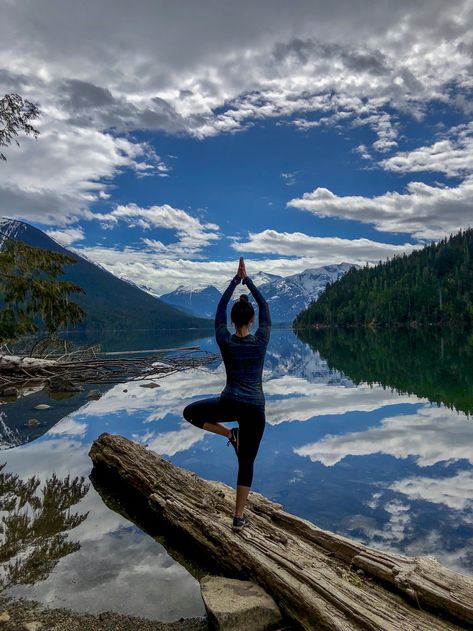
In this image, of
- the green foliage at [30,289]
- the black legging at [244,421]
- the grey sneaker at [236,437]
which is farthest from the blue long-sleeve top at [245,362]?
the green foliage at [30,289]

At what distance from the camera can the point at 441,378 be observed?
1324 inches

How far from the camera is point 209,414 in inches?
302

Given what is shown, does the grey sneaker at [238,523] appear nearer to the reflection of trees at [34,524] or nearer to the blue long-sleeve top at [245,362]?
the blue long-sleeve top at [245,362]

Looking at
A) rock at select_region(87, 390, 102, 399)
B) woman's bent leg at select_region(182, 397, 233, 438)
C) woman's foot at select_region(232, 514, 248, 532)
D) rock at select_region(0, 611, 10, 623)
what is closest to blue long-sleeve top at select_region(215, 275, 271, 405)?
woman's bent leg at select_region(182, 397, 233, 438)

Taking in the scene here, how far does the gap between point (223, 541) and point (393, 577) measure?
2.69 meters

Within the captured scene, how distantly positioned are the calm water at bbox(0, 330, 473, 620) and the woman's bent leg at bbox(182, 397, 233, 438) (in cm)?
258

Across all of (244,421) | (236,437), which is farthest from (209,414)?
(244,421)

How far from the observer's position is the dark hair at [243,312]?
7285 mm

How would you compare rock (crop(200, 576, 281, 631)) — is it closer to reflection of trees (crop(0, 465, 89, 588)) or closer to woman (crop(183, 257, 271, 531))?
woman (crop(183, 257, 271, 531))

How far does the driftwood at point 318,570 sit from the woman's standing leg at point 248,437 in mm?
975

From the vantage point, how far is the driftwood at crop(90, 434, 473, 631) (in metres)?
5.43

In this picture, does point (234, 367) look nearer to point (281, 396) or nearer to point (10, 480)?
point (10, 480)

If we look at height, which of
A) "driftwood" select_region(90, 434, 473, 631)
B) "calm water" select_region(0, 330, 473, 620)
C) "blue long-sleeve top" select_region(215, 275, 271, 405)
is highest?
"blue long-sleeve top" select_region(215, 275, 271, 405)

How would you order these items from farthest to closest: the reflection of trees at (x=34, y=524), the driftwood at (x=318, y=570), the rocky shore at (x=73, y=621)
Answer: the reflection of trees at (x=34, y=524) → the rocky shore at (x=73, y=621) → the driftwood at (x=318, y=570)
